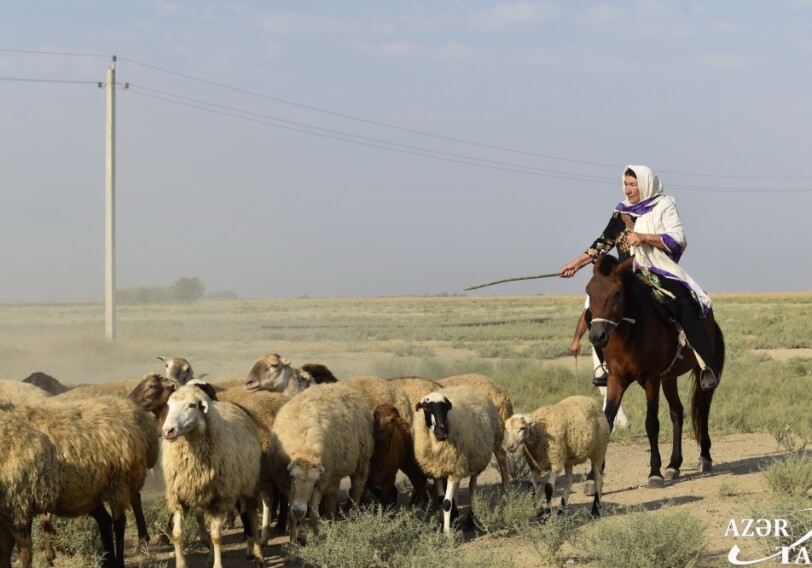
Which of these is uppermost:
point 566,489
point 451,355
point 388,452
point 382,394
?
point 382,394

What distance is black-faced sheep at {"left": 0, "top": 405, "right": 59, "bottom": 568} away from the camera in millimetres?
8297

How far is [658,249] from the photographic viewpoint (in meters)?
13.8

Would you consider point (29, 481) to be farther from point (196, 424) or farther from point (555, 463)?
point (555, 463)

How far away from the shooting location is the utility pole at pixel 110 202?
30.4 m

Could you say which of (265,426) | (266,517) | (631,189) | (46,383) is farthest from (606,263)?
(46,383)

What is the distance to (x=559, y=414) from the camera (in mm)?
11188

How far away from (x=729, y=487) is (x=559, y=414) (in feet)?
7.55

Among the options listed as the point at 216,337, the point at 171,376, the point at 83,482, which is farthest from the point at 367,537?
the point at 216,337

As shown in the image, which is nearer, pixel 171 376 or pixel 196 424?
pixel 196 424

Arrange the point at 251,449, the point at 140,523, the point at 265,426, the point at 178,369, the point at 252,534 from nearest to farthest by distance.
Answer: the point at 251,449 < the point at 252,534 < the point at 140,523 < the point at 265,426 < the point at 178,369

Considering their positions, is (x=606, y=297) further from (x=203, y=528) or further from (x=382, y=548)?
(x=203, y=528)

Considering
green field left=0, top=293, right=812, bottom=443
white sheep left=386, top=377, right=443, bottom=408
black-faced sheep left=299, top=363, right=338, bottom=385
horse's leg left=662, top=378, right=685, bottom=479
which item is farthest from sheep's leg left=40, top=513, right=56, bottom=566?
green field left=0, top=293, right=812, bottom=443

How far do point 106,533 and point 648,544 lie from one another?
459 cm

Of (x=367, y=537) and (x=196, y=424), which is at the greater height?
(x=196, y=424)
